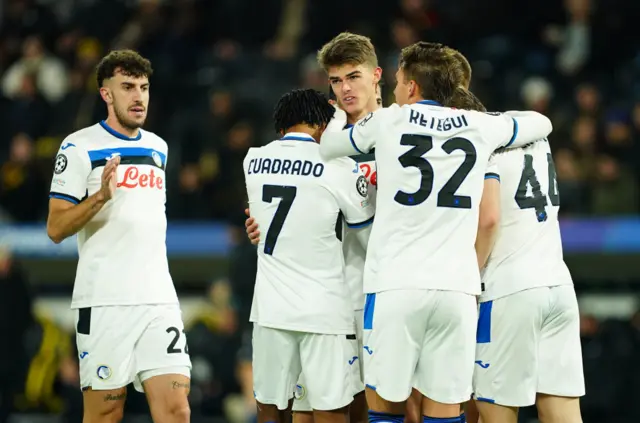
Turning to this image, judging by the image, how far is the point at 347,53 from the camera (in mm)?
7828

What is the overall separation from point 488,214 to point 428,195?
0.50 metres

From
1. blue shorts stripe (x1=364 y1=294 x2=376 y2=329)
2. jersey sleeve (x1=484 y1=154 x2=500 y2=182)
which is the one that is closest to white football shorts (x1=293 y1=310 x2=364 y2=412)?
blue shorts stripe (x1=364 y1=294 x2=376 y2=329)

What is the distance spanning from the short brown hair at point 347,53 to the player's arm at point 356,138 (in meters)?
0.65

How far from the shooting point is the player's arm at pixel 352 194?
24.8ft

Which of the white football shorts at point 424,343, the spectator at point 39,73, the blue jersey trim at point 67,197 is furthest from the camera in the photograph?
the spectator at point 39,73

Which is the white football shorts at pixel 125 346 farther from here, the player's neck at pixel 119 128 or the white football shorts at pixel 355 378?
the player's neck at pixel 119 128

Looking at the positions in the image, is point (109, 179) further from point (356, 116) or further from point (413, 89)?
point (413, 89)

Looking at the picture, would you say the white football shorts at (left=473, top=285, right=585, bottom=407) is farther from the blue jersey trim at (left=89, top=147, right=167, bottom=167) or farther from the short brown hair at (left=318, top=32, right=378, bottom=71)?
the blue jersey trim at (left=89, top=147, right=167, bottom=167)

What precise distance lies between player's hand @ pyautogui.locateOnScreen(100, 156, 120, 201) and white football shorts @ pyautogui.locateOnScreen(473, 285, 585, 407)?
98.2 inches

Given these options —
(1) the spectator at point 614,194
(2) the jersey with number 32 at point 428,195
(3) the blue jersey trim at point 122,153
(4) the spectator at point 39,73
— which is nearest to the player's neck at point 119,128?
(3) the blue jersey trim at point 122,153

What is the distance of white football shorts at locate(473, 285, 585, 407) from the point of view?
24.2 ft

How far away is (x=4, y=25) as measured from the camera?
63.8 feet

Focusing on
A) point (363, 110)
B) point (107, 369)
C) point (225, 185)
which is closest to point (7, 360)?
point (225, 185)

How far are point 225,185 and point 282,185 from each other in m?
7.51
